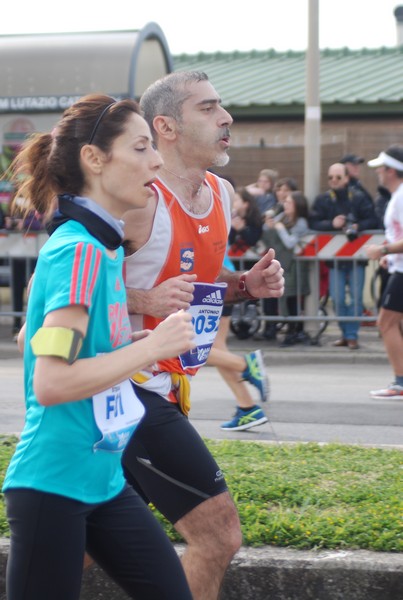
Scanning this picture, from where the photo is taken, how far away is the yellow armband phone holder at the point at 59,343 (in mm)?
2828

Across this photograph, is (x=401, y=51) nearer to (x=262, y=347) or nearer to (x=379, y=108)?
(x=379, y=108)

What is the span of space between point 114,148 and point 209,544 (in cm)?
130

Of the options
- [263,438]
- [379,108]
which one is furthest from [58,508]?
[379,108]

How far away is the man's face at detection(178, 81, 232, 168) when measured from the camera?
4.10 m

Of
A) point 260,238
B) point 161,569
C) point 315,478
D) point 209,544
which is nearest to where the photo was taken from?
point 161,569

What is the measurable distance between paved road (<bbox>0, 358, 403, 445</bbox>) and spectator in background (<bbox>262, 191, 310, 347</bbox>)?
1.24 metres

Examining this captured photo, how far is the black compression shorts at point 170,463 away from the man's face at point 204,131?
88 cm

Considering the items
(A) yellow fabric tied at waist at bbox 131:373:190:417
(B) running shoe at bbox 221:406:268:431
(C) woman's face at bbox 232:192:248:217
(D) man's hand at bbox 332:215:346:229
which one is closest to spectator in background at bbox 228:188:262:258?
(C) woman's face at bbox 232:192:248:217

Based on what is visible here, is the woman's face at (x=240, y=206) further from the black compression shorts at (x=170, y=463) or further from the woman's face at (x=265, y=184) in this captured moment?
the black compression shorts at (x=170, y=463)

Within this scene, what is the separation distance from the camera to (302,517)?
468 cm

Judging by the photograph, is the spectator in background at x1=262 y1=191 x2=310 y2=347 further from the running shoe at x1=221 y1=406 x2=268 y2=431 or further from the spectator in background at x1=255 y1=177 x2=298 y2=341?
the running shoe at x1=221 y1=406 x2=268 y2=431

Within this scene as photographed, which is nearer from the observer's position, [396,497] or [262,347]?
[396,497]

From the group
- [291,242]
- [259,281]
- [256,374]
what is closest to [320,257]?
[291,242]

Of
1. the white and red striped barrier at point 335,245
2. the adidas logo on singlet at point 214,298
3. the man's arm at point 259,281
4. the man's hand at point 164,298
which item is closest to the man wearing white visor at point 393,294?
the white and red striped barrier at point 335,245
